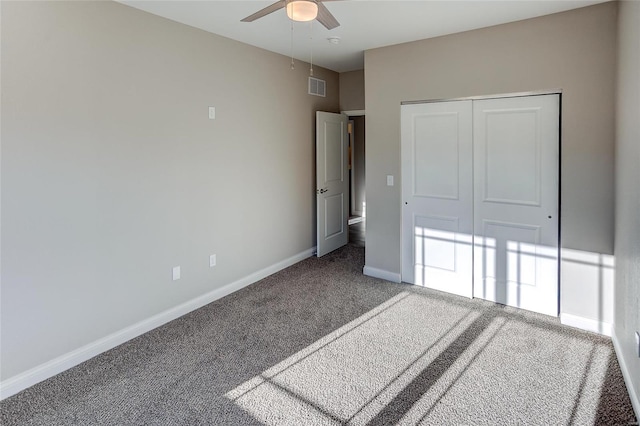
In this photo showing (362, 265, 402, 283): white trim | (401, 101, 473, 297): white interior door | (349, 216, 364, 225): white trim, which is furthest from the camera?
(349, 216, 364, 225): white trim

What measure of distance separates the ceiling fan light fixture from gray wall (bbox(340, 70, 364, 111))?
11.4 ft

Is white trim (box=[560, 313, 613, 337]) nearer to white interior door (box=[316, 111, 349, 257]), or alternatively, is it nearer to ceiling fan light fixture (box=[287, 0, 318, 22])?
white interior door (box=[316, 111, 349, 257])

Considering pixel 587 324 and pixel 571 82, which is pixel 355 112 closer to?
pixel 571 82

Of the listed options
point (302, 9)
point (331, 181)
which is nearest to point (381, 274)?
point (331, 181)

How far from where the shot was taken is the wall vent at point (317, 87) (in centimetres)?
514

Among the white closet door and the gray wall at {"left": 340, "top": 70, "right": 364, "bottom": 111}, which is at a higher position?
the gray wall at {"left": 340, "top": 70, "right": 364, "bottom": 111}

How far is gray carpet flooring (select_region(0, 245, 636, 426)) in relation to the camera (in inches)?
87.6

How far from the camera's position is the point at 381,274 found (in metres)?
4.51

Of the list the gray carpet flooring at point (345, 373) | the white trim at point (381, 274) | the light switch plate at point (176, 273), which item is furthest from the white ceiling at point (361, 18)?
the gray carpet flooring at point (345, 373)

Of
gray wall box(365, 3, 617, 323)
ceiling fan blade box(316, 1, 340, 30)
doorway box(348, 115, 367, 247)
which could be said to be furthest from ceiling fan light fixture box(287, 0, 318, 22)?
doorway box(348, 115, 367, 247)

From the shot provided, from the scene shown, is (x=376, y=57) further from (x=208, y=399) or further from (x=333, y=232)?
(x=208, y=399)

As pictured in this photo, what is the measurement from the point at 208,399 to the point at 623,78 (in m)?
3.55

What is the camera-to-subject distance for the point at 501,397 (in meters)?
2.35

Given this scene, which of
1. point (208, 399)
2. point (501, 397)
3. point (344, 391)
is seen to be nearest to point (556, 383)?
point (501, 397)
